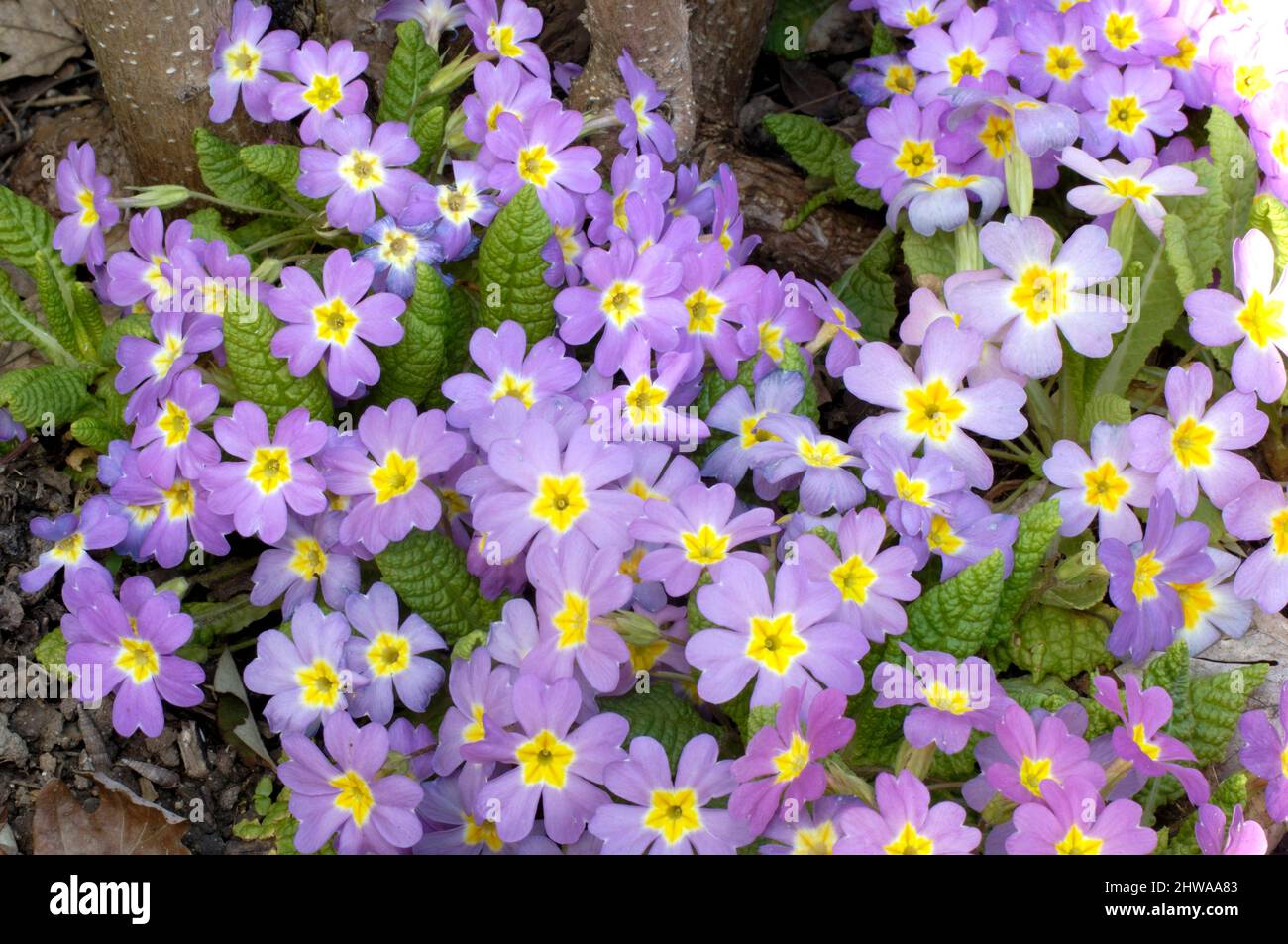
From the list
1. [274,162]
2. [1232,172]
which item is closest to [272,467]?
[274,162]

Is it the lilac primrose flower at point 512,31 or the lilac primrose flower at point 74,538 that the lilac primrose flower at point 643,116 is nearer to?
the lilac primrose flower at point 512,31

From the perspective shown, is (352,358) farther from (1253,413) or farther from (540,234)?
(1253,413)

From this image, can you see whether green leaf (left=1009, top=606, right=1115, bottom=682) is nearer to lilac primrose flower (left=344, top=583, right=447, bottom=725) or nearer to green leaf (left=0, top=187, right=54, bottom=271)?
lilac primrose flower (left=344, top=583, right=447, bottom=725)

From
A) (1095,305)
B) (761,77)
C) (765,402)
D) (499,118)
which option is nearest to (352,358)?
(499,118)

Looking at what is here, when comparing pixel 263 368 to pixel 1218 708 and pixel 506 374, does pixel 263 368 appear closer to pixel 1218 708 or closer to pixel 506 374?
pixel 506 374

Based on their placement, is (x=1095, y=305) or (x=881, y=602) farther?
(x=1095, y=305)

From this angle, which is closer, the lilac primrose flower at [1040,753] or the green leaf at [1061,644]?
the lilac primrose flower at [1040,753]

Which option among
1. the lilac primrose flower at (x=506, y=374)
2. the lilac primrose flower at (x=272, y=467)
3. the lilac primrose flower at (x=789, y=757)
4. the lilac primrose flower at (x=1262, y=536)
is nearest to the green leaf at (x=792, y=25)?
the lilac primrose flower at (x=506, y=374)
